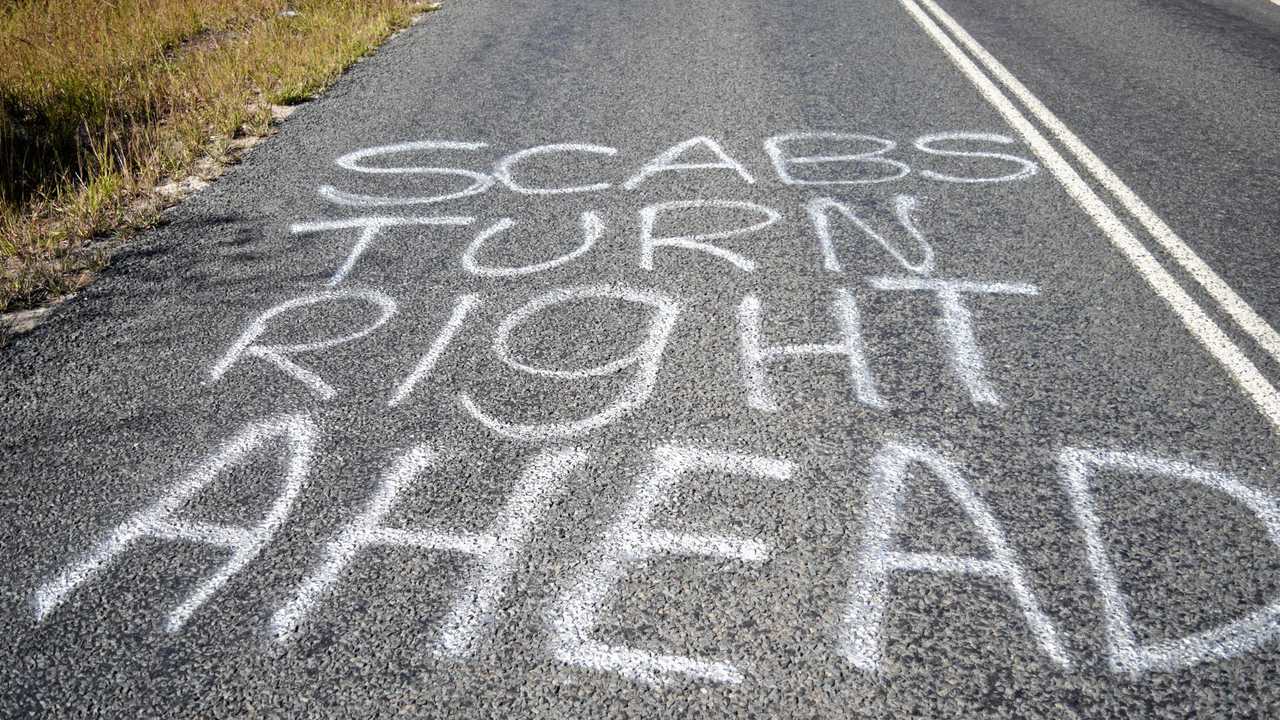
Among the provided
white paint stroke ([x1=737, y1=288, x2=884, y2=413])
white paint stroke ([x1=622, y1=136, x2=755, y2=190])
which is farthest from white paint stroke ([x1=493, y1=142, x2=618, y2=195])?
white paint stroke ([x1=737, y1=288, x2=884, y2=413])

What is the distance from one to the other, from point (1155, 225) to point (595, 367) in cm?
248

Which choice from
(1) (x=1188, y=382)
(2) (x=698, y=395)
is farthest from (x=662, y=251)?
(1) (x=1188, y=382)

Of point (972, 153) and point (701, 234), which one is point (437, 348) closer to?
point (701, 234)

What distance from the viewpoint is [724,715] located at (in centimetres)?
191

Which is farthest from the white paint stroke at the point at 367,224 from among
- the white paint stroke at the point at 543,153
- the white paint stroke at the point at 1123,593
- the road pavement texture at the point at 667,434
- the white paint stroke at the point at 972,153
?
the white paint stroke at the point at 1123,593

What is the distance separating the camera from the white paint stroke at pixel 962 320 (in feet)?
9.77

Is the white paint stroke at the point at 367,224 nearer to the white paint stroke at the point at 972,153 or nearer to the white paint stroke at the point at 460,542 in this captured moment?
the white paint stroke at the point at 460,542

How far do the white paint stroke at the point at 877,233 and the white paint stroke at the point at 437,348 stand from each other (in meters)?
1.31

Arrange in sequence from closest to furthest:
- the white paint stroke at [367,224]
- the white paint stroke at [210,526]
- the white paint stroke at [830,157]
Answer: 1. the white paint stroke at [210,526]
2. the white paint stroke at [367,224]
3. the white paint stroke at [830,157]

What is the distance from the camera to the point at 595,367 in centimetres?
309

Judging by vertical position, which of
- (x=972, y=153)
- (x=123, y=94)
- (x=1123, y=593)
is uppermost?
(x=123, y=94)

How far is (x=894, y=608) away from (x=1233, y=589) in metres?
0.76

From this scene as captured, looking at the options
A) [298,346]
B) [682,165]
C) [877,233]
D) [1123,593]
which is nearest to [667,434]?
[1123,593]

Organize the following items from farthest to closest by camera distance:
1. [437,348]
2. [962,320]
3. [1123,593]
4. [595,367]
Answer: [962,320], [437,348], [595,367], [1123,593]
